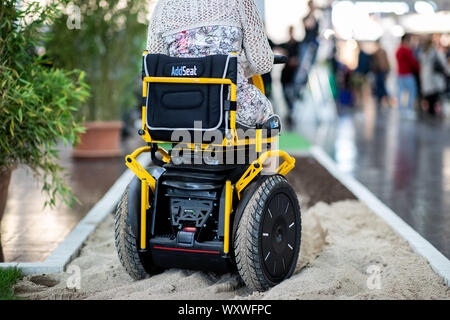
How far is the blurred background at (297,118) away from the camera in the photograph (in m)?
6.10

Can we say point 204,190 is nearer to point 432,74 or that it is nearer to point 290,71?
point 290,71

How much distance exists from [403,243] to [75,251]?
92.3 inches

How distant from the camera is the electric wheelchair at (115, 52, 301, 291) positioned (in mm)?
3582

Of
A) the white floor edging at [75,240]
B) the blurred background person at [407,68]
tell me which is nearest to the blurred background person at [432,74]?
the blurred background person at [407,68]

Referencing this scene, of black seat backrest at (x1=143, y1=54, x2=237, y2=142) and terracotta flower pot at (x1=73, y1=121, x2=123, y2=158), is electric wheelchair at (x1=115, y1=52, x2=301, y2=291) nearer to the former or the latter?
black seat backrest at (x1=143, y1=54, x2=237, y2=142)

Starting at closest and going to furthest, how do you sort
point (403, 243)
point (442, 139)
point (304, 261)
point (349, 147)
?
point (304, 261)
point (403, 243)
point (349, 147)
point (442, 139)

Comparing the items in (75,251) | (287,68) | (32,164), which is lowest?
(75,251)

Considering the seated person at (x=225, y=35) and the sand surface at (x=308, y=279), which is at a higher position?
the seated person at (x=225, y=35)

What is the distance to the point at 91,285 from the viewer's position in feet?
13.0

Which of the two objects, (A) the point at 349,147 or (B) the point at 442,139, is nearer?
(A) the point at 349,147

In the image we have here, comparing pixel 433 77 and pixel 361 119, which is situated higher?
pixel 433 77

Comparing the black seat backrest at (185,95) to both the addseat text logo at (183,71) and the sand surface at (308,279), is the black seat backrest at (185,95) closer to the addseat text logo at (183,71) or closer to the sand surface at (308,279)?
the addseat text logo at (183,71)
